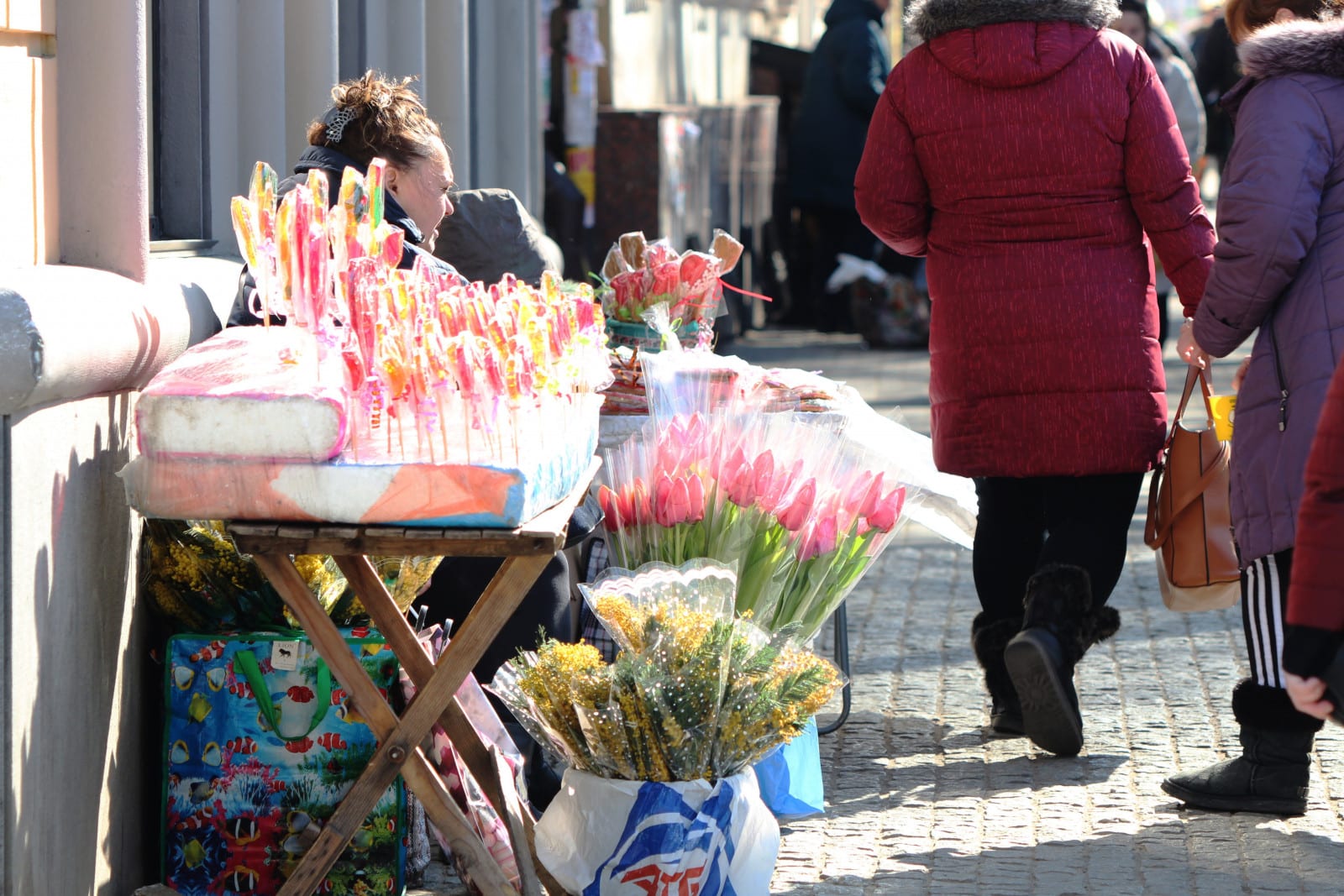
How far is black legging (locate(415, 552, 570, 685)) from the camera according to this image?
3574 mm

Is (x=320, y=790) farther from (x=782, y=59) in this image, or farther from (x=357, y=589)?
(x=782, y=59)

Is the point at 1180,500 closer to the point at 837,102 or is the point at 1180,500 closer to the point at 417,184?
the point at 417,184

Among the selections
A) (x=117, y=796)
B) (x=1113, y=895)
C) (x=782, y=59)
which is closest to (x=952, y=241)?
(x=1113, y=895)

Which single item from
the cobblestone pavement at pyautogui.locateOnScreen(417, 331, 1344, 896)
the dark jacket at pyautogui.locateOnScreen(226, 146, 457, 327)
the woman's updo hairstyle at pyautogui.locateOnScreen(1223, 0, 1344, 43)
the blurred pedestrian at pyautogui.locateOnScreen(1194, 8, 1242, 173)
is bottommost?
the cobblestone pavement at pyautogui.locateOnScreen(417, 331, 1344, 896)

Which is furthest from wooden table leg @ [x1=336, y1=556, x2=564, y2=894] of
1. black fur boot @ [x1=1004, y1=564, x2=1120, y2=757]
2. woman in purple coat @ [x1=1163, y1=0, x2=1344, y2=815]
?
woman in purple coat @ [x1=1163, y1=0, x2=1344, y2=815]

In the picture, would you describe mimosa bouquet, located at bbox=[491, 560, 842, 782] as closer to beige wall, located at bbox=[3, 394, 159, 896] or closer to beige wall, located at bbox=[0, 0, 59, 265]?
beige wall, located at bbox=[3, 394, 159, 896]

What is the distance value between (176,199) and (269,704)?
Answer: 1655 millimetres

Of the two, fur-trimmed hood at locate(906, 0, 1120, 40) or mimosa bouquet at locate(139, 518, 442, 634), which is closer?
mimosa bouquet at locate(139, 518, 442, 634)

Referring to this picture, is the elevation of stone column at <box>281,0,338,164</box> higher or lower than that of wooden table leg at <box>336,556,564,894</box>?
higher

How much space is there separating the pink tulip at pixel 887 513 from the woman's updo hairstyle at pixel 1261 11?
116 centimetres

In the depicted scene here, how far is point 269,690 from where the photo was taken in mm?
3076

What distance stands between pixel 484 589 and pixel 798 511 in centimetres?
65

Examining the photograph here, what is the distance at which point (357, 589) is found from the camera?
2.87 meters

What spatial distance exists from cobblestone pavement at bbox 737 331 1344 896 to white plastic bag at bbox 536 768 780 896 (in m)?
0.39
